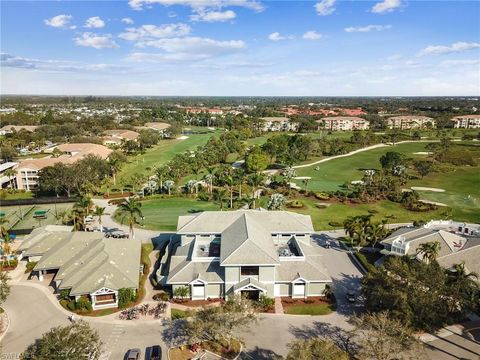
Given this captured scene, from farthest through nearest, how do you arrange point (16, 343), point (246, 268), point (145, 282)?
point (145, 282) → point (246, 268) → point (16, 343)

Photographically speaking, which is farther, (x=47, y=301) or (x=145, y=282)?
(x=145, y=282)

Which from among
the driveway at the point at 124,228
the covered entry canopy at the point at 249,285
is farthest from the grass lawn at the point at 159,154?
the covered entry canopy at the point at 249,285

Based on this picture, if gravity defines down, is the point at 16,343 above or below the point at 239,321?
below

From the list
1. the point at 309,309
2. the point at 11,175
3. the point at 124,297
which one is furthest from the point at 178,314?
the point at 11,175

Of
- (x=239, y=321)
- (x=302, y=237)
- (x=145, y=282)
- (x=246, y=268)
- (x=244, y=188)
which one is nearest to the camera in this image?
(x=239, y=321)

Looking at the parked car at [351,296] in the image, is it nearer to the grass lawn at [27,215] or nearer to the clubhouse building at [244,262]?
the clubhouse building at [244,262]

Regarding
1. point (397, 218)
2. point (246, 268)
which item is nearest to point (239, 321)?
point (246, 268)

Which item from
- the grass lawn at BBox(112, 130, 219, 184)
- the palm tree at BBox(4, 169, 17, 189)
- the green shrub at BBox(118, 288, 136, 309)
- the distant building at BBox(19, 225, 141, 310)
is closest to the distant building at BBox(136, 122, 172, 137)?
the grass lawn at BBox(112, 130, 219, 184)

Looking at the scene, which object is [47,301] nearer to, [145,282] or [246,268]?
[145,282]
